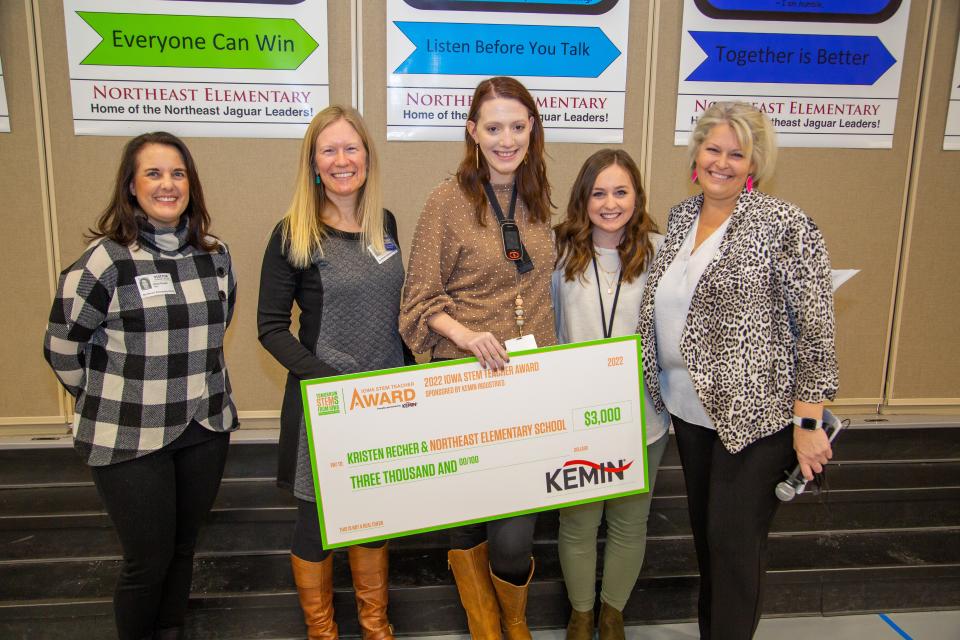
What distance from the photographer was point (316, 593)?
1971 millimetres

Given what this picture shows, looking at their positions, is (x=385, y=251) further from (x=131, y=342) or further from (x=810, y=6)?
(x=810, y=6)

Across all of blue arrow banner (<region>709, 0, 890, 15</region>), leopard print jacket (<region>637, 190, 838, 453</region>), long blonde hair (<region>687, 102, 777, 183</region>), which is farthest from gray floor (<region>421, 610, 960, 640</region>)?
blue arrow banner (<region>709, 0, 890, 15</region>)

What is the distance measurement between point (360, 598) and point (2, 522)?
178cm

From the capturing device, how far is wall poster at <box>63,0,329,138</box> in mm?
2887

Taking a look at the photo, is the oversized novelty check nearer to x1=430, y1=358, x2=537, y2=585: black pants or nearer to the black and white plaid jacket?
x1=430, y1=358, x2=537, y2=585: black pants

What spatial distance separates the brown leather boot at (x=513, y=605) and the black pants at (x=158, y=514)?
3.07 ft

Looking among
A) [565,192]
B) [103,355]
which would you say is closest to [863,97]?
[565,192]

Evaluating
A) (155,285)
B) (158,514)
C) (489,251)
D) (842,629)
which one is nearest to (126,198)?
(155,285)

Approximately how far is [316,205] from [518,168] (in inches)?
23.9

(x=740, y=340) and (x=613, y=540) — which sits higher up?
(x=740, y=340)

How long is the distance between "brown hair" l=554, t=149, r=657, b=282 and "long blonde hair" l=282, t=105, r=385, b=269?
0.57 metres

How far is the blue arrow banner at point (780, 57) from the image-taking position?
3.19 metres

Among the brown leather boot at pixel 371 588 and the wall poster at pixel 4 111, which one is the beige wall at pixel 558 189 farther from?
the brown leather boot at pixel 371 588

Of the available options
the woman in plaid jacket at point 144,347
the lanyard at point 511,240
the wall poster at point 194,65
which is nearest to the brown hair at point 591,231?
the lanyard at point 511,240
